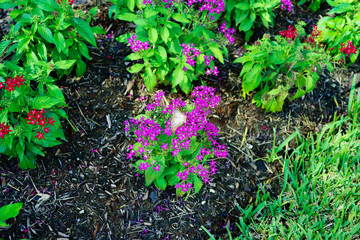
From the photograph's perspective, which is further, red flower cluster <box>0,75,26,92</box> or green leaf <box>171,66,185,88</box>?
green leaf <box>171,66,185,88</box>

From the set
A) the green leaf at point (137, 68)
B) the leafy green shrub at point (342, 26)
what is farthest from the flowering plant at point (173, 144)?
the leafy green shrub at point (342, 26)

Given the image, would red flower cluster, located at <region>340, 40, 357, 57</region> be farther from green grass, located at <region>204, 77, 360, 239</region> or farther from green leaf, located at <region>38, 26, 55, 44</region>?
green leaf, located at <region>38, 26, 55, 44</region>

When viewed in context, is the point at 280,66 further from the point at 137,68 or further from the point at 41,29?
the point at 41,29

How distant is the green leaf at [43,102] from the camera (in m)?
2.53

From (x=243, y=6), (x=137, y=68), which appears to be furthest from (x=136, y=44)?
Result: (x=243, y=6)

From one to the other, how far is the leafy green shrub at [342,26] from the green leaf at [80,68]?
2.87 meters

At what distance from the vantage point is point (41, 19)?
9.02 feet

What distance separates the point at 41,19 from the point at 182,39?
133cm

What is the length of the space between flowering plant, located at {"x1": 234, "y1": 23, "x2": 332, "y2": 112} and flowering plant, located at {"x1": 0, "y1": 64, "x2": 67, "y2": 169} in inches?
74.2

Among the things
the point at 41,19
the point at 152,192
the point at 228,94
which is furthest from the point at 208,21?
the point at 152,192

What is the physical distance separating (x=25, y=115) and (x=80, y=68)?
2.57 ft

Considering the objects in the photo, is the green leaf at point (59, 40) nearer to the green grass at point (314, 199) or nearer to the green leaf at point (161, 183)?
the green leaf at point (161, 183)

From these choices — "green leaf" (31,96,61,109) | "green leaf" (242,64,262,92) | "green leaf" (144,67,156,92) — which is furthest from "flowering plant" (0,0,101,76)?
"green leaf" (242,64,262,92)

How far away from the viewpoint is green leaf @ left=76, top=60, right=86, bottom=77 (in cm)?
322
